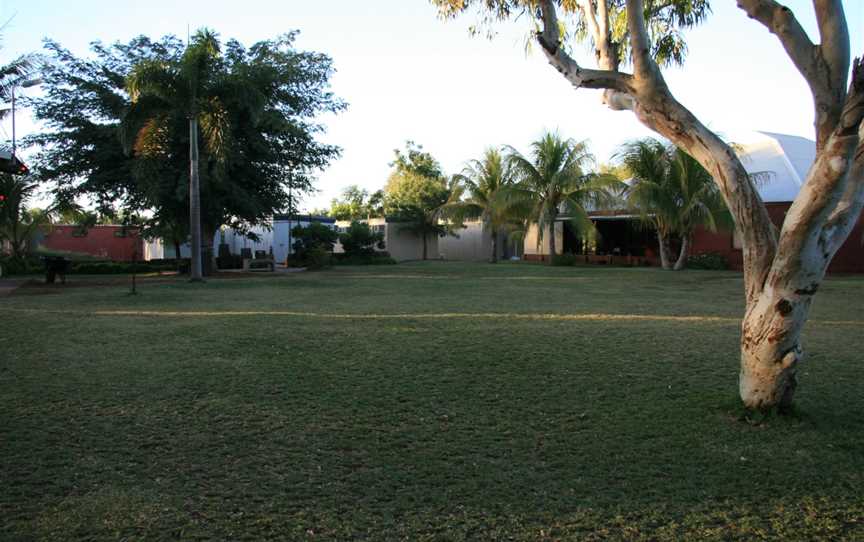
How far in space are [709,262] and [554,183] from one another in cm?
642

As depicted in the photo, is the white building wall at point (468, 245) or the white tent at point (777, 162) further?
the white building wall at point (468, 245)

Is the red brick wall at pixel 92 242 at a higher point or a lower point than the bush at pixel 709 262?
higher

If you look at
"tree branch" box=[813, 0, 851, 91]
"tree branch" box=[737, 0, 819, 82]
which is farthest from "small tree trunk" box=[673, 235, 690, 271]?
"tree branch" box=[813, 0, 851, 91]

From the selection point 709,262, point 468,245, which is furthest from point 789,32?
point 468,245

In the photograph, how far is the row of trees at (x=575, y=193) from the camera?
21656 mm

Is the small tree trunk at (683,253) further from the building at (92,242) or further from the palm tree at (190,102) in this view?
the building at (92,242)

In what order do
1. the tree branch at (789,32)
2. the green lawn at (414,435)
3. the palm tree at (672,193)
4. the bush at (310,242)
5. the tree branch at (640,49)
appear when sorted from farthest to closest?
the bush at (310,242), the palm tree at (672,193), the tree branch at (640,49), the tree branch at (789,32), the green lawn at (414,435)

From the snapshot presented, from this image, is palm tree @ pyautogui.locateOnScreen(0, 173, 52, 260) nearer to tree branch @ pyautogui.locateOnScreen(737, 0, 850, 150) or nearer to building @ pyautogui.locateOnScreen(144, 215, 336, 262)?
building @ pyautogui.locateOnScreen(144, 215, 336, 262)

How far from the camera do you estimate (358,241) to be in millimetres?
29406

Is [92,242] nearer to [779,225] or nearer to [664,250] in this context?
[664,250]

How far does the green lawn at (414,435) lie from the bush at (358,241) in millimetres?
21027

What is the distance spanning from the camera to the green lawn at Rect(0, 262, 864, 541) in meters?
2.99

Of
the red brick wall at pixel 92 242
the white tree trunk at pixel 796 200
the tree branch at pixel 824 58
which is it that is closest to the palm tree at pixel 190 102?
the white tree trunk at pixel 796 200

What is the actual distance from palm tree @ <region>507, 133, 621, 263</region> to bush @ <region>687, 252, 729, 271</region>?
3857 millimetres
